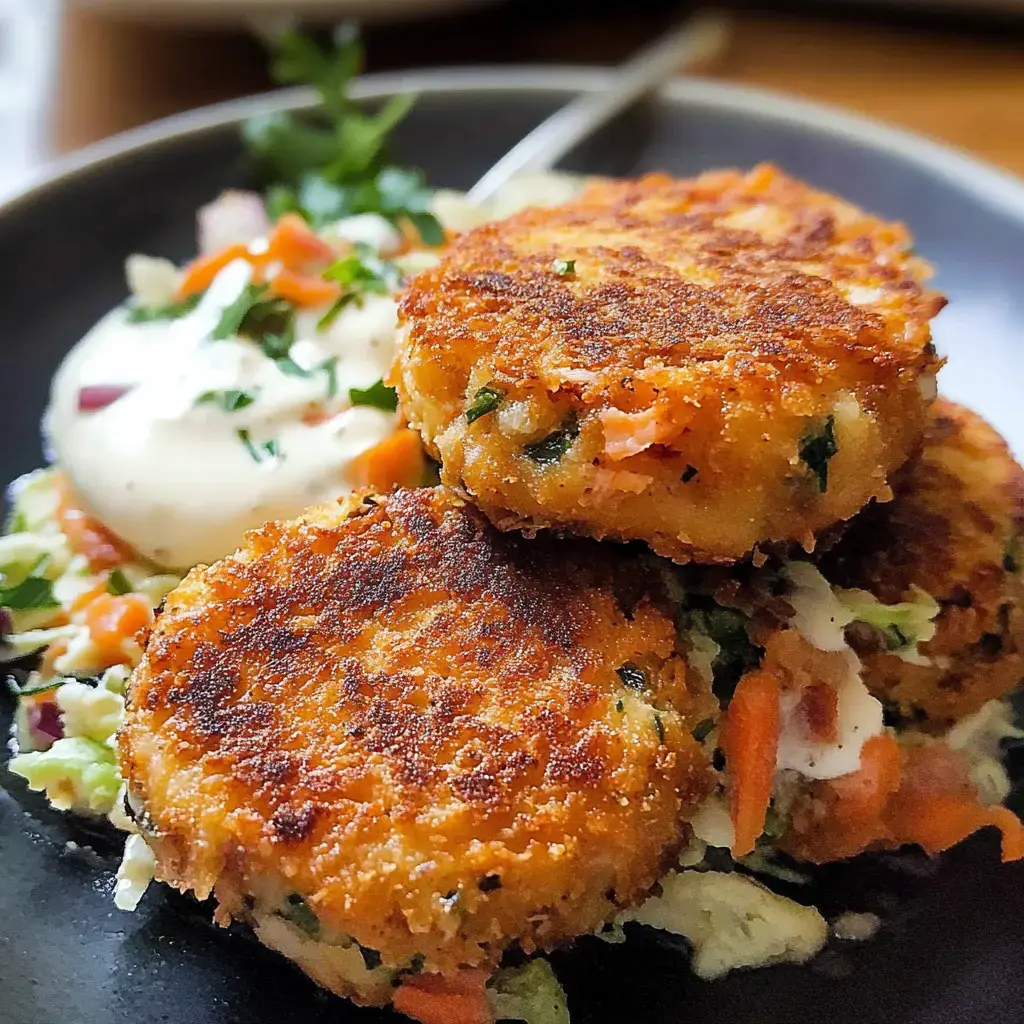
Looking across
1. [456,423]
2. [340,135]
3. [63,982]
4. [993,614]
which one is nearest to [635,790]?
[456,423]

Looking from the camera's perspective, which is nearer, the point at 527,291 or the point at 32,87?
the point at 527,291

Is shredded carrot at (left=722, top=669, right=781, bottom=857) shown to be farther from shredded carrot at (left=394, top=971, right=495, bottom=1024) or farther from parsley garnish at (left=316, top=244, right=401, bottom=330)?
parsley garnish at (left=316, top=244, right=401, bottom=330)

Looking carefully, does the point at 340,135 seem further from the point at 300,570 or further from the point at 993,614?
the point at 993,614

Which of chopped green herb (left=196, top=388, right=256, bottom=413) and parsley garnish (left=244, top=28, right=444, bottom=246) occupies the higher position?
parsley garnish (left=244, top=28, right=444, bottom=246)

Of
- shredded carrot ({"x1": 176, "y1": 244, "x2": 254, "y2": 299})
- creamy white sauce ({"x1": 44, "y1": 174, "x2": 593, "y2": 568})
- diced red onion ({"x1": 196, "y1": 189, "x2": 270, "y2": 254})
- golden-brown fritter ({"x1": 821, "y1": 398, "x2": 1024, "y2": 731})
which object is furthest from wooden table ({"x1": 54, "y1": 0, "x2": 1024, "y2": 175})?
golden-brown fritter ({"x1": 821, "y1": 398, "x2": 1024, "y2": 731})

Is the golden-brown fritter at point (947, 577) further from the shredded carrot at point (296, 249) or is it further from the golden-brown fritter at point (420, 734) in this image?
the shredded carrot at point (296, 249)
